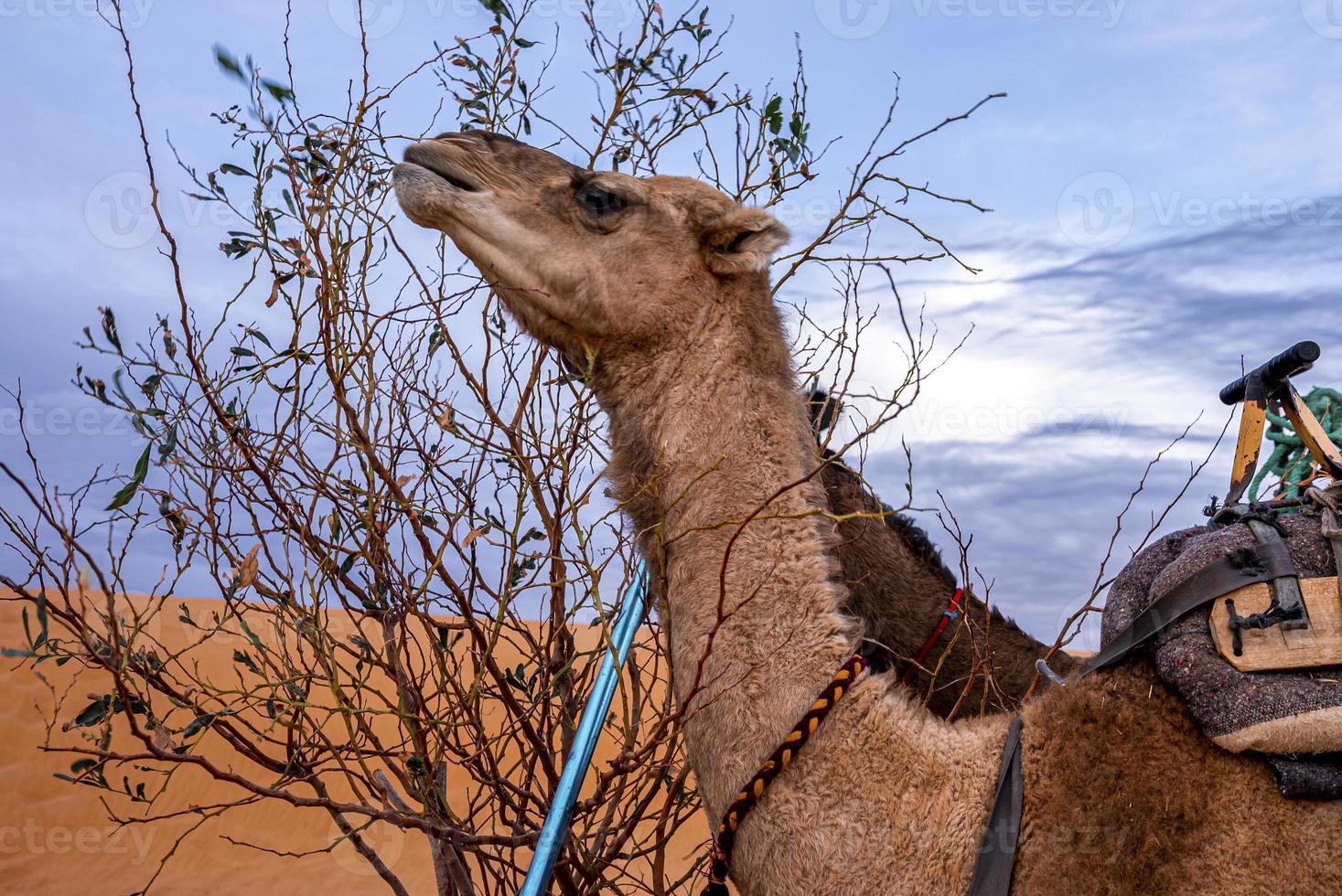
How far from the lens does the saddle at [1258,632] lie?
93.7 inches

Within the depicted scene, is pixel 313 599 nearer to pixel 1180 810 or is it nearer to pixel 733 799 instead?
pixel 733 799

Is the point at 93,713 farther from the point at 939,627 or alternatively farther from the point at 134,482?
the point at 939,627

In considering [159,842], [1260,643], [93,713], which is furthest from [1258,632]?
[159,842]

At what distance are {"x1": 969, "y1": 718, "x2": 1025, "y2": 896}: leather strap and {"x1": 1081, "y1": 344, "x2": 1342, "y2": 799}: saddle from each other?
15.5 inches

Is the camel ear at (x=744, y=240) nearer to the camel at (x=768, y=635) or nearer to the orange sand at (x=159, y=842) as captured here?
the camel at (x=768, y=635)

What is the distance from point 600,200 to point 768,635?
1.41 metres

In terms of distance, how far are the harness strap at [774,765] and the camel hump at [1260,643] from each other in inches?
27.7

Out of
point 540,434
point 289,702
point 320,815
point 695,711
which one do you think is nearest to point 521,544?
point 540,434

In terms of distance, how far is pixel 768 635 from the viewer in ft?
8.70

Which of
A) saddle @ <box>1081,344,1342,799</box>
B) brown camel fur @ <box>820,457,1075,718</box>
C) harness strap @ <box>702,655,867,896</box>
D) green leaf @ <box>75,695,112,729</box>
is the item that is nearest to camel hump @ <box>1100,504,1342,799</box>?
saddle @ <box>1081,344,1342,799</box>

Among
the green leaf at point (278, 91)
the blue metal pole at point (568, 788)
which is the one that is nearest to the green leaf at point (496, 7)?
the green leaf at point (278, 91)

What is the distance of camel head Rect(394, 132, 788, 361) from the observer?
3094 mm

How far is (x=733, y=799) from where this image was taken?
2537 mm

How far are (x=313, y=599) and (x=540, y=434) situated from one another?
36.8 inches
